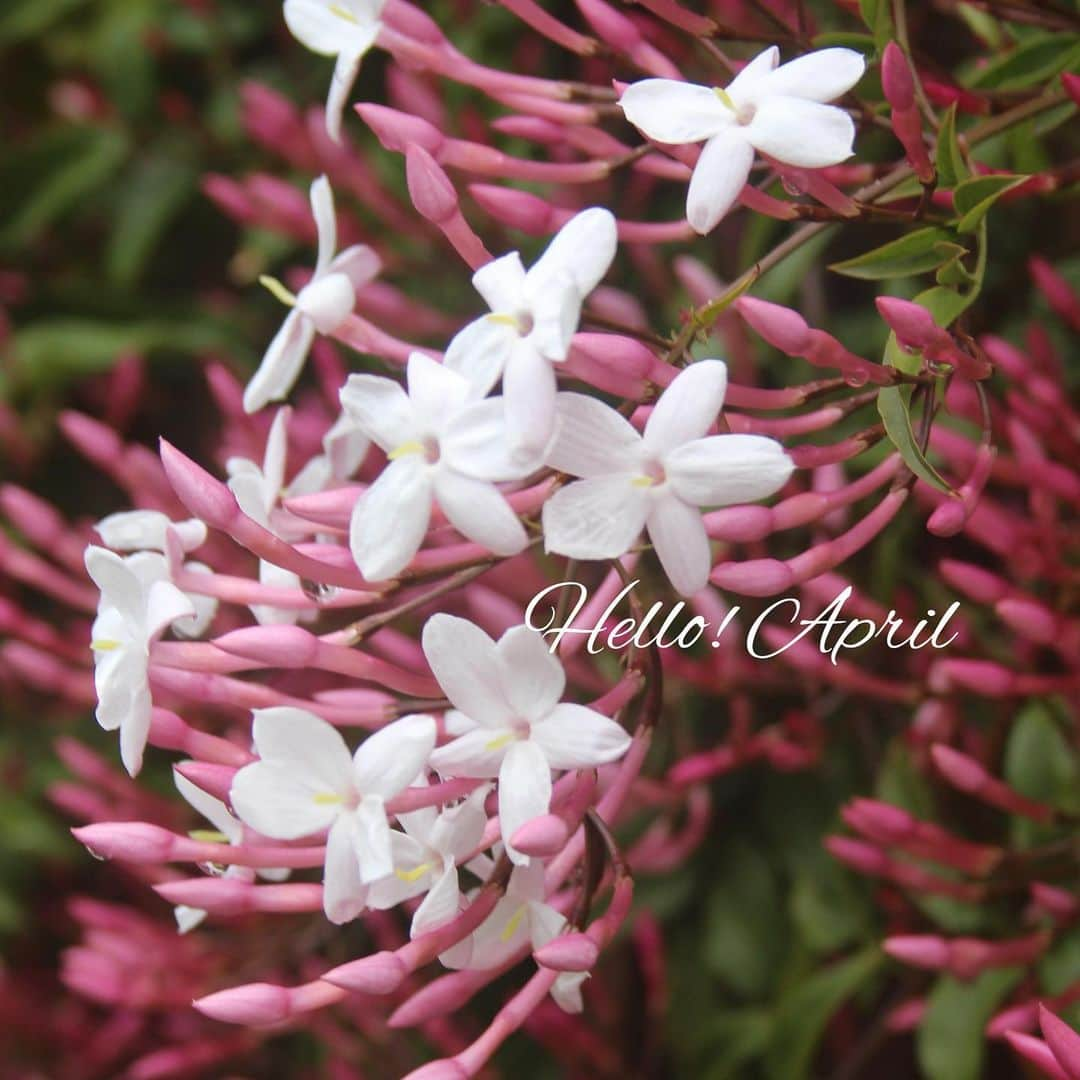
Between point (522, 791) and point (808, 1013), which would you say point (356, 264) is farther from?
point (808, 1013)

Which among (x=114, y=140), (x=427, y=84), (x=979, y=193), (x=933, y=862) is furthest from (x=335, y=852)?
(x=114, y=140)

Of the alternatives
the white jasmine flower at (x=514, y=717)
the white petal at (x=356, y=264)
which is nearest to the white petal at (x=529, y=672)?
the white jasmine flower at (x=514, y=717)

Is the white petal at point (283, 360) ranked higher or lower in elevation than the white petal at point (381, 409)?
lower

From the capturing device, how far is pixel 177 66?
48.9 inches

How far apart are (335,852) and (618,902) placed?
118mm

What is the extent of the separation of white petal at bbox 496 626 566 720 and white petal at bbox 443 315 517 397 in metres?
0.08

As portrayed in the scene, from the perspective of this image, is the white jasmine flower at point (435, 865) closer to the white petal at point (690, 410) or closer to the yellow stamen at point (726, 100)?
the white petal at point (690, 410)

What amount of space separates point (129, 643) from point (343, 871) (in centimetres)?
11

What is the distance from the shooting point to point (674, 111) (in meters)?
0.45

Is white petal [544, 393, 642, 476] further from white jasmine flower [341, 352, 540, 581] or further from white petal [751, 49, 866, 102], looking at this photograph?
white petal [751, 49, 866, 102]

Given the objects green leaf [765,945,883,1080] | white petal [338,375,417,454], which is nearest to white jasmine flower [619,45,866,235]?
white petal [338,375,417,454]

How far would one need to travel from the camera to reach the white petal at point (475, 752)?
0.43 metres

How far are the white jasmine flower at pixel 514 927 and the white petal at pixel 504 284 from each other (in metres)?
0.19

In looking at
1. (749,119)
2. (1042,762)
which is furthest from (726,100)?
(1042,762)
